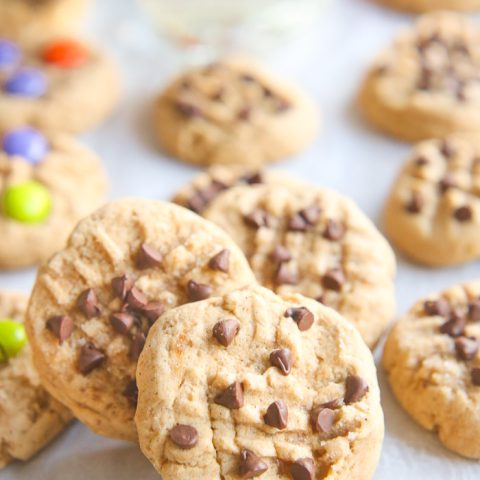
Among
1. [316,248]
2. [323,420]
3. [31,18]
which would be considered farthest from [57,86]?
[323,420]

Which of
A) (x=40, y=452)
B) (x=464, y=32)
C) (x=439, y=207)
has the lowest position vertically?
(x=40, y=452)

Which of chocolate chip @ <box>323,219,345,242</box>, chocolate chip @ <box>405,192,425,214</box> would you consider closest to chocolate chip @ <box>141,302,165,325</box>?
chocolate chip @ <box>323,219,345,242</box>


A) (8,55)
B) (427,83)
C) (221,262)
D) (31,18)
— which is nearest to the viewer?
(221,262)

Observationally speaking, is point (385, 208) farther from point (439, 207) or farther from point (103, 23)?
point (103, 23)

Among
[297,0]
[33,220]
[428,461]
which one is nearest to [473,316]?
[428,461]

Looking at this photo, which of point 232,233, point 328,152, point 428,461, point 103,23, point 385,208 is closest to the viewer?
point 428,461

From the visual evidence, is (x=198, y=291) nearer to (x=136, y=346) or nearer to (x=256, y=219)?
(x=136, y=346)

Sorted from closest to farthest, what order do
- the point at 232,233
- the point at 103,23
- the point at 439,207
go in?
the point at 232,233 → the point at 439,207 → the point at 103,23
